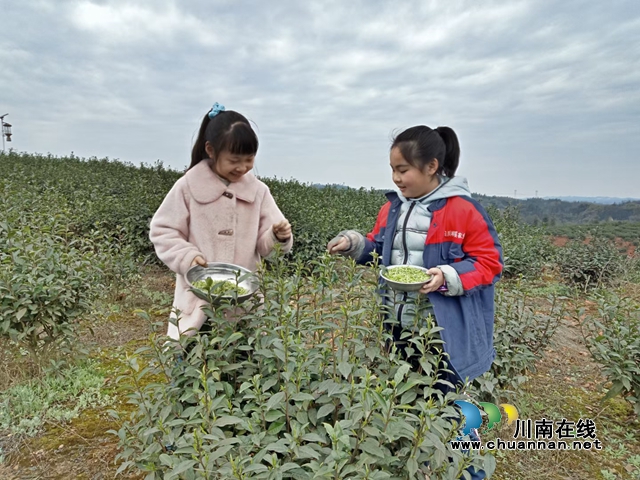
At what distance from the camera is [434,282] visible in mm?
1711

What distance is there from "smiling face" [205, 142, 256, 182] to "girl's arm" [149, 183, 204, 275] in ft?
0.70

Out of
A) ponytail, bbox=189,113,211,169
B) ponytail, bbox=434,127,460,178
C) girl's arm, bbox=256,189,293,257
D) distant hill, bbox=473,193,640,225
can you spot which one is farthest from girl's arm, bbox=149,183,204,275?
distant hill, bbox=473,193,640,225

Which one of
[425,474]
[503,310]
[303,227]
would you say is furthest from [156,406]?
[303,227]

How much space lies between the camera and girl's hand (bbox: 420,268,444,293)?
1708mm

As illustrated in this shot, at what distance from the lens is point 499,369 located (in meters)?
2.71

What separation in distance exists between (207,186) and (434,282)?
42.5 inches

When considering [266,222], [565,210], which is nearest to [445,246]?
[266,222]

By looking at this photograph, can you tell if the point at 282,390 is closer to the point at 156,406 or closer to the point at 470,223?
the point at 156,406

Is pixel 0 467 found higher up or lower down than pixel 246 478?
lower down

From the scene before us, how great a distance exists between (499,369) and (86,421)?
8.22 ft

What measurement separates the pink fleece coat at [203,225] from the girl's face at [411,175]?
0.59 m

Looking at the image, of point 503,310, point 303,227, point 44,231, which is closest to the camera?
point 503,310

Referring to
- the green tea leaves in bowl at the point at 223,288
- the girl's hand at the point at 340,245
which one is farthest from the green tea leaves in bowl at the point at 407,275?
the green tea leaves in bowl at the point at 223,288

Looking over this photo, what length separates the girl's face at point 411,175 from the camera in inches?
75.1
